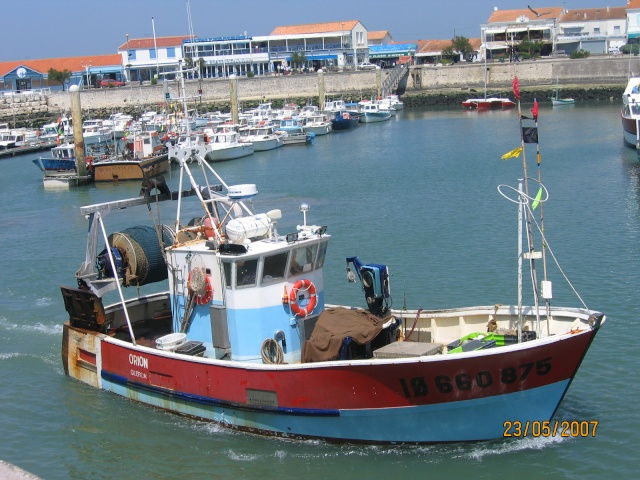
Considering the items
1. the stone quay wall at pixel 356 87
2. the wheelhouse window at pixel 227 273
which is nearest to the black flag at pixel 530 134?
the wheelhouse window at pixel 227 273

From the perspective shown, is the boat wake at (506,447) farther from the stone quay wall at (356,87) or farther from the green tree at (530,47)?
the green tree at (530,47)

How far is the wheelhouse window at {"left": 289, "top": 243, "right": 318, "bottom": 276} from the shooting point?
13.1 meters

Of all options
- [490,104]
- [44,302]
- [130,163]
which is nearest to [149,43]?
[490,104]

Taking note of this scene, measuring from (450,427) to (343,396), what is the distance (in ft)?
4.96

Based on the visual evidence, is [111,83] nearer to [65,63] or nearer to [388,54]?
[65,63]

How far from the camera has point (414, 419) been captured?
11.7 m

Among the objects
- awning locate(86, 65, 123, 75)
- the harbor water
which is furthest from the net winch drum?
awning locate(86, 65, 123, 75)

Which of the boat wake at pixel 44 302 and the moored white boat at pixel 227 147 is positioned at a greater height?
the moored white boat at pixel 227 147

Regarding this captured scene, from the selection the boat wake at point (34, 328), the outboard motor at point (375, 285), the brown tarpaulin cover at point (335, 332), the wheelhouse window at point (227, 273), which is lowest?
the boat wake at point (34, 328)

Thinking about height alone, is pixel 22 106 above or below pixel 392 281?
above

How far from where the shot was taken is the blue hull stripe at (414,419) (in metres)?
11.5

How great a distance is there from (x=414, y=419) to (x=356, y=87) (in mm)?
78141
